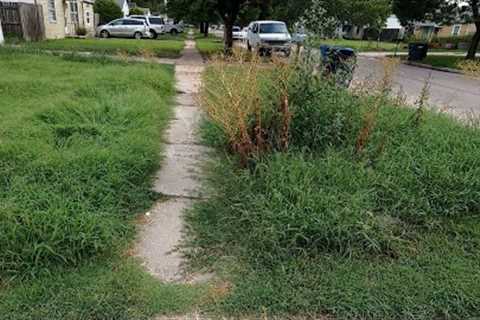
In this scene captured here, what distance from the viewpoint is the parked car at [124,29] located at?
956 inches

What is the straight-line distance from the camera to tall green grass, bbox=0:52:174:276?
223cm

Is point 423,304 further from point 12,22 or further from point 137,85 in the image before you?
point 12,22

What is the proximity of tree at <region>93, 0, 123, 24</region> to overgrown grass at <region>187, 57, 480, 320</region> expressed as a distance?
107 ft

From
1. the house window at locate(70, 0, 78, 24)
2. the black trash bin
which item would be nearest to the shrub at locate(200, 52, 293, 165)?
the black trash bin

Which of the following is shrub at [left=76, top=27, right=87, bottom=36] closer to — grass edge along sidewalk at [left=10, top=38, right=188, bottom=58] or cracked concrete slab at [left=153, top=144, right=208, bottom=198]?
grass edge along sidewalk at [left=10, top=38, right=188, bottom=58]

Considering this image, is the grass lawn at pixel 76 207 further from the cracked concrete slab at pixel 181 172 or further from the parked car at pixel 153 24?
the parked car at pixel 153 24

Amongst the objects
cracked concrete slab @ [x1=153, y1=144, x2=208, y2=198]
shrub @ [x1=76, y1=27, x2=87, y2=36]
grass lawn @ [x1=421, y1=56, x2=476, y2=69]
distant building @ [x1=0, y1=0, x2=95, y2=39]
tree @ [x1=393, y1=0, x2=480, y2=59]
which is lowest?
cracked concrete slab @ [x1=153, y1=144, x2=208, y2=198]

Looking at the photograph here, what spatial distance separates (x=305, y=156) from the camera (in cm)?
333

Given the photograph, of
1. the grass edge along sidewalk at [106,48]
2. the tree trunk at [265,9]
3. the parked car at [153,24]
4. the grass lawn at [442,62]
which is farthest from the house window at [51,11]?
the grass lawn at [442,62]

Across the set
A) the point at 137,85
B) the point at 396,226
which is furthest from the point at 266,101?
the point at 137,85

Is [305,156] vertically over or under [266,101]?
under

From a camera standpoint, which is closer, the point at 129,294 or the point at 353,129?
the point at 129,294

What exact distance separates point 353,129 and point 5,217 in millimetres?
3294

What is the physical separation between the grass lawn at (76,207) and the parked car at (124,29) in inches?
840
